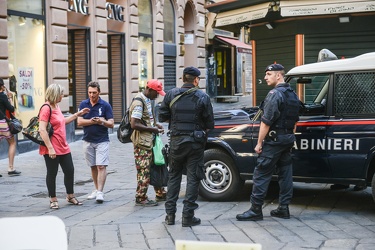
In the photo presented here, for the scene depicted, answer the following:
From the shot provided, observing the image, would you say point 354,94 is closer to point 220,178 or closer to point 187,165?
point 220,178

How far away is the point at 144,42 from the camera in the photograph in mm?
22172

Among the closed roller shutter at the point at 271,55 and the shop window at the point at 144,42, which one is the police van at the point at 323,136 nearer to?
the closed roller shutter at the point at 271,55

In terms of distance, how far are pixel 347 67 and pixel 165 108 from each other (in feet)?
7.58

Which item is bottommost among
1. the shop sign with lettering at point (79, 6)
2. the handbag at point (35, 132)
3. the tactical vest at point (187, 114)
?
the handbag at point (35, 132)

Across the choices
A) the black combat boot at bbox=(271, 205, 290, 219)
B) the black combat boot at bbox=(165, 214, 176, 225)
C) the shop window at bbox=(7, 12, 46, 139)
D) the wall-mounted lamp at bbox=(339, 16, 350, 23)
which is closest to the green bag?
the black combat boot at bbox=(165, 214, 176, 225)

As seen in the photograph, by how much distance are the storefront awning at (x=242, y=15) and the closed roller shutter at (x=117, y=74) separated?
139 inches

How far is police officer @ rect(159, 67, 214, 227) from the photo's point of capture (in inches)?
282

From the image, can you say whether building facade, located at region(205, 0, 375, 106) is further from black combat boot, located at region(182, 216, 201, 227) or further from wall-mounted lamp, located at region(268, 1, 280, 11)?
black combat boot, located at region(182, 216, 201, 227)

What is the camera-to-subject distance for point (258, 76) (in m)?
18.7

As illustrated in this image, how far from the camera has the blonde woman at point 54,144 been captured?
8.30 m

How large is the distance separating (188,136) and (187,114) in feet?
0.78

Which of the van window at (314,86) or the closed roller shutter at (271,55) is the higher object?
the closed roller shutter at (271,55)

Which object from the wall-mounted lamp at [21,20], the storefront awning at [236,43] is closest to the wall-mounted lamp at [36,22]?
the wall-mounted lamp at [21,20]

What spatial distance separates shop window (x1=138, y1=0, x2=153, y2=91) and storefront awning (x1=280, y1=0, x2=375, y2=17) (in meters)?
7.43
